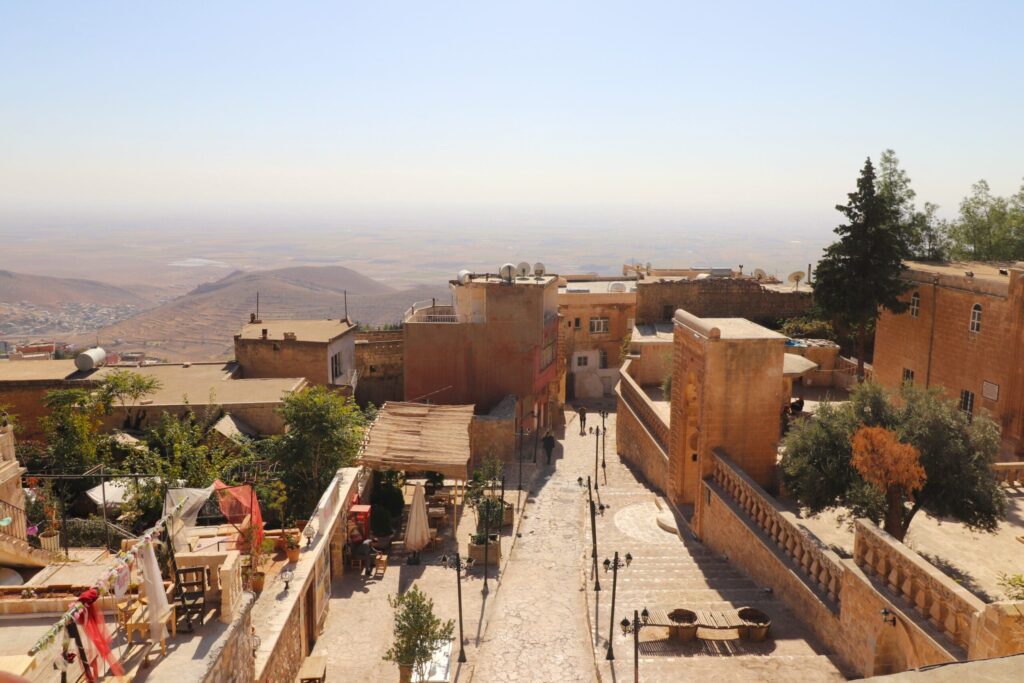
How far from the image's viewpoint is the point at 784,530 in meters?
14.2

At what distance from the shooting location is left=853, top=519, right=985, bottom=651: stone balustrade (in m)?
8.97

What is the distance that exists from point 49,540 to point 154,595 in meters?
9.90

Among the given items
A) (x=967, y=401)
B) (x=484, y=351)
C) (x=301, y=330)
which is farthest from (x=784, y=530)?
(x=301, y=330)

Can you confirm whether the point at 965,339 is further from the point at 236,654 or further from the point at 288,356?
the point at 288,356

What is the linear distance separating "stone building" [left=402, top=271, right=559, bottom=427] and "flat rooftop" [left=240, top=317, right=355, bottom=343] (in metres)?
3.95

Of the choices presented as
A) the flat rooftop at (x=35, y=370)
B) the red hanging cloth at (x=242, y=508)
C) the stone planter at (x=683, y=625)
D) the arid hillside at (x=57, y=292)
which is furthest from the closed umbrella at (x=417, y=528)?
the arid hillside at (x=57, y=292)

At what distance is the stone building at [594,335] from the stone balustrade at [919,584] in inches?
1349

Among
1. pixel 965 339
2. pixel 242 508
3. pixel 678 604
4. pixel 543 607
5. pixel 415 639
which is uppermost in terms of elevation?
pixel 965 339

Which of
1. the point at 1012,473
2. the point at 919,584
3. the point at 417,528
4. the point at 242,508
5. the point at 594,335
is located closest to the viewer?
the point at 919,584

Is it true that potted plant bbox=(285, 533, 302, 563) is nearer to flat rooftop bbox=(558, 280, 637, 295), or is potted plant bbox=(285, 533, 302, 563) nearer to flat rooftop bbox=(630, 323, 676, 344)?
flat rooftop bbox=(630, 323, 676, 344)

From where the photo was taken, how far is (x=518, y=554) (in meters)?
20.6

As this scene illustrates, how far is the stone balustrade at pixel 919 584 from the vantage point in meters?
8.97

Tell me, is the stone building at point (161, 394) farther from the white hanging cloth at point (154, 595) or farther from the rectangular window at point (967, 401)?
the rectangular window at point (967, 401)

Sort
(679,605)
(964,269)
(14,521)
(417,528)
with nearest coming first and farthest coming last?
1. (679,605)
2. (14,521)
3. (417,528)
4. (964,269)
